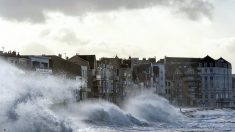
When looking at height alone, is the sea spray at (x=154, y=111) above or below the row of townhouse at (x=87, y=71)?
below

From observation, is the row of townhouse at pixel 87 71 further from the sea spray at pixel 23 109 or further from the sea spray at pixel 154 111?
the sea spray at pixel 23 109

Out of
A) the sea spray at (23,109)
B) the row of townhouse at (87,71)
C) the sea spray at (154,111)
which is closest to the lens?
the sea spray at (23,109)

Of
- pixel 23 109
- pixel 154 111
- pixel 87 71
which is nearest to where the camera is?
pixel 23 109

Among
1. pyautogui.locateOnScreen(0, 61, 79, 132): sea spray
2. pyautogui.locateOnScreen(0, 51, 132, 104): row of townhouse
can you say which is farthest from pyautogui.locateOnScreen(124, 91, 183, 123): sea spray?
pyautogui.locateOnScreen(0, 61, 79, 132): sea spray

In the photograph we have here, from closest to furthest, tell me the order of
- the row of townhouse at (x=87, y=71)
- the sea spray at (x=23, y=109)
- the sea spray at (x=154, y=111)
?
1. the sea spray at (x=23, y=109)
2. the sea spray at (x=154, y=111)
3. the row of townhouse at (x=87, y=71)

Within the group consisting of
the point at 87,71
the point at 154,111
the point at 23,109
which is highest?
the point at 87,71

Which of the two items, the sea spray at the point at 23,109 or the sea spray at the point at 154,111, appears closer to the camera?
the sea spray at the point at 23,109

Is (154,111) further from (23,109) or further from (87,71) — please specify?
(23,109)

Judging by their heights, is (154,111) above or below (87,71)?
below

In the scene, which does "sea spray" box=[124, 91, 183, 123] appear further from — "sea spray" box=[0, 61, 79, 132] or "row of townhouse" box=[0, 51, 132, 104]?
"sea spray" box=[0, 61, 79, 132]

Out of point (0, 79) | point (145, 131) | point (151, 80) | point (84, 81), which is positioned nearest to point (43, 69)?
point (84, 81)

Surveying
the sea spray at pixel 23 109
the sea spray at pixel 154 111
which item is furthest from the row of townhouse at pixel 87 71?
the sea spray at pixel 23 109

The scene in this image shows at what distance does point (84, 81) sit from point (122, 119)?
125 ft

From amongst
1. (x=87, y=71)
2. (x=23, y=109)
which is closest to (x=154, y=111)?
(x=87, y=71)
